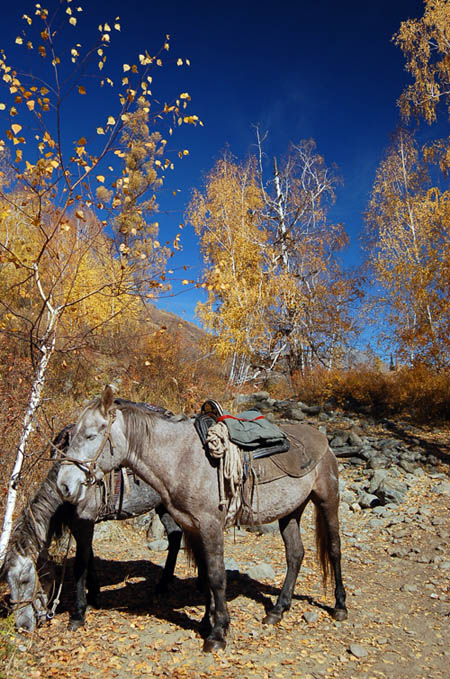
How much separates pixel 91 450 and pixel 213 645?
1.75 metres

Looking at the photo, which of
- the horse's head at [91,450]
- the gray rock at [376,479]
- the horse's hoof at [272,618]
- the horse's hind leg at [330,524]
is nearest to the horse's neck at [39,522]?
the horse's head at [91,450]

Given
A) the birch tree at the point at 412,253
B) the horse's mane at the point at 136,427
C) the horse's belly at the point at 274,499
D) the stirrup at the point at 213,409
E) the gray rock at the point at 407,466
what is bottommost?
the gray rock at the point at 407,466

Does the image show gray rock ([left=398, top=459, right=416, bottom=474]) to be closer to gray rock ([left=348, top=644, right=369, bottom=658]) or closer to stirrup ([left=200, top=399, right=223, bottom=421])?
gray rock ([left=348, top=644, right=369, bottom=658])

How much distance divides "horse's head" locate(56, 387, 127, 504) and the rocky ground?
46.7 inches

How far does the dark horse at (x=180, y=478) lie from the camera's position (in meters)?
2.90

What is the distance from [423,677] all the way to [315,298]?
15.4 meters

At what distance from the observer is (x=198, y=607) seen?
3861 mm

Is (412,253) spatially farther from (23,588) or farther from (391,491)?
(23,588)

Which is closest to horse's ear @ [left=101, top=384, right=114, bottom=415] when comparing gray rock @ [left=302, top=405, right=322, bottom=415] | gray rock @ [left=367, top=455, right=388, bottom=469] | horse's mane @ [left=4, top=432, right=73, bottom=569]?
horse's mane @ [left=4, top=432, right=73, bottom=569]

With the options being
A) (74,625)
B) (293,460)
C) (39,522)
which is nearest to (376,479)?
(293,460)

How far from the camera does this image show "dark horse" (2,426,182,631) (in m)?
3.16

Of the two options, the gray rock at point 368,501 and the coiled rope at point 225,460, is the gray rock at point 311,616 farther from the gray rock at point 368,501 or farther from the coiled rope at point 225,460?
the gray rock at point 368,501

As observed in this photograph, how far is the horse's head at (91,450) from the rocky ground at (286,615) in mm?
1186

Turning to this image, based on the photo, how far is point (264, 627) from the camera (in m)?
3.50
